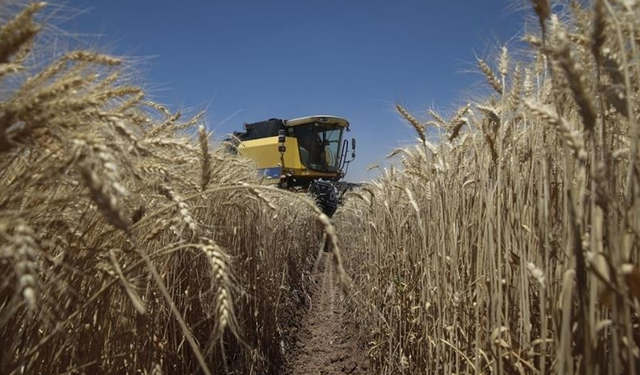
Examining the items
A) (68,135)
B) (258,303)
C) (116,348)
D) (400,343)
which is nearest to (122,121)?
(68,135)

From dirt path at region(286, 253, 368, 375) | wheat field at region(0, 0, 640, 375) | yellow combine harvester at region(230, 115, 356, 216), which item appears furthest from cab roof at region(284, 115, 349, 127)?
wheat field at region(0, 0, 640, 375)

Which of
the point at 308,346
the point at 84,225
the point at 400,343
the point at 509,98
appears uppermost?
the point at 509,98

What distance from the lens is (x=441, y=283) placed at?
6.34 feet

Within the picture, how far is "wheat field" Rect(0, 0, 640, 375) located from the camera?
78cm

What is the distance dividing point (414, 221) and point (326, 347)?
7.34 feet

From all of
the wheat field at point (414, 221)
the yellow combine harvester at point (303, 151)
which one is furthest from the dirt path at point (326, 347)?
the yellow combine harvester at point (303, 151)

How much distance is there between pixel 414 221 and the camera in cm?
262

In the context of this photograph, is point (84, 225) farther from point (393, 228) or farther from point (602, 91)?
point (393, 228)

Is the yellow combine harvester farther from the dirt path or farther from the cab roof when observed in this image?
the dirt path

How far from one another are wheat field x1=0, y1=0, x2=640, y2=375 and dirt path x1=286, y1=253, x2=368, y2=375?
1.13 metres

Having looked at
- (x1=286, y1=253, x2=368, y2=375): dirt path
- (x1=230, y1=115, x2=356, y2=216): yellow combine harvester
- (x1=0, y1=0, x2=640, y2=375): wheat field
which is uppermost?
(x1=230, y1=115, x2=356, y2=216): yellow combine harvester

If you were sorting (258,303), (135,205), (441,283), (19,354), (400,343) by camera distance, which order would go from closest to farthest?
1. (19,354)
2. (135,205)
3. (441,283)
4. (400,343)
5. (258,303)

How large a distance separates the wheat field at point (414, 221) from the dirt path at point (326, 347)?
1128 millimetres

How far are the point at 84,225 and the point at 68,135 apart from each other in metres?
0.46
